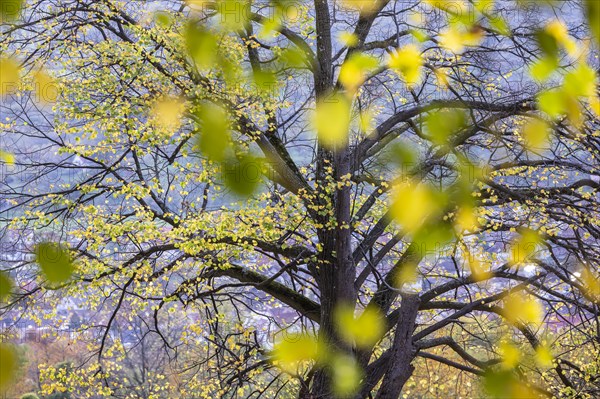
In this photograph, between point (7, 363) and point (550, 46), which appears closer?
point (7, 363)

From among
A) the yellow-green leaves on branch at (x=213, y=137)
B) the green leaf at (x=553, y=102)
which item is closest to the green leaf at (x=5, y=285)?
the yellow-green leaves on branch at (x=213, y=137)

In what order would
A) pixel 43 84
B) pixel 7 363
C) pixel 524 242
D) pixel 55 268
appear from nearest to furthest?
pixel 7 363
pixel 55 268
pixel 43 84
pixel 524 242

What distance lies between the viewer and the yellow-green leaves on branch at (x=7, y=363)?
51cm

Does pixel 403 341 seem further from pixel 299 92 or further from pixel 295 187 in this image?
pixel 299 92

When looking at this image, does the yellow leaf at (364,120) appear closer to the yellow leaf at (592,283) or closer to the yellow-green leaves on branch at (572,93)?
the yellow leaf at (592,283)

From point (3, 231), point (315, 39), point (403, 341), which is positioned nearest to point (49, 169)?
point (3, 231)

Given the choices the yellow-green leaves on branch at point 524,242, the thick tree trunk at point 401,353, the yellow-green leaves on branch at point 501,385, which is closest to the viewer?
the yellow-green leaves on branch at point 501,385

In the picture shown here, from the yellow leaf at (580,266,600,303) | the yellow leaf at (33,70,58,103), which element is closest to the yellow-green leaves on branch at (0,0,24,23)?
the yellow leaf at (33,70,58,103)

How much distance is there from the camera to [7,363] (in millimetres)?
513

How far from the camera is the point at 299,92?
412 inches

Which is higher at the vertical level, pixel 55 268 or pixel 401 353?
pixel 401 353

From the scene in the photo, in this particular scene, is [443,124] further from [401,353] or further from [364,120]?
[401,353]

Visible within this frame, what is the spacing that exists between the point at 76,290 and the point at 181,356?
1588 centimetres

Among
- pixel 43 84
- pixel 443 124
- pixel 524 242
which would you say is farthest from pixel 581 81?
pixel 524 242
